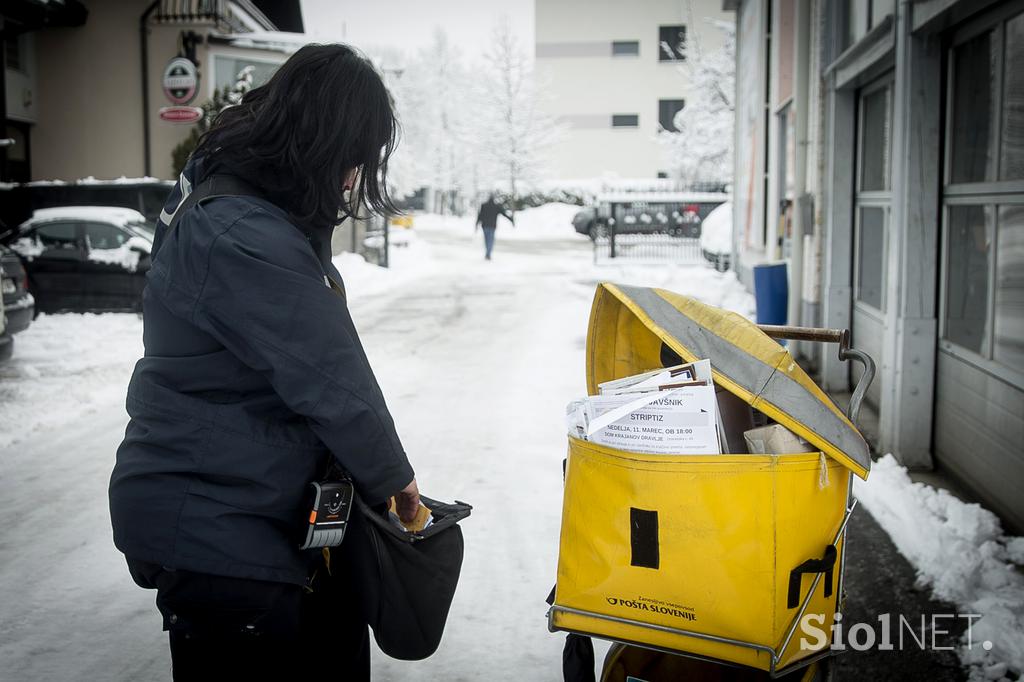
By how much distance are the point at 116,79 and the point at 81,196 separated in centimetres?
823

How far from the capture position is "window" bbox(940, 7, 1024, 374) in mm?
5035

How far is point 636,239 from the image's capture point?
82.3 feet

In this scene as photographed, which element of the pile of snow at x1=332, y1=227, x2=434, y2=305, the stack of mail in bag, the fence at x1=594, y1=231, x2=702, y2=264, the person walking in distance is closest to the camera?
the stack of mail in bag

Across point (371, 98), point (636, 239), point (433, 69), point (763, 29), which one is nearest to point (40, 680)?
point (371, 98)

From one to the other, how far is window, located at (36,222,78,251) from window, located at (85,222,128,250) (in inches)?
7.6

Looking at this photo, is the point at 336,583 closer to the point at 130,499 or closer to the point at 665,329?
the point at 130,499

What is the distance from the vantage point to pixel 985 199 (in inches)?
212

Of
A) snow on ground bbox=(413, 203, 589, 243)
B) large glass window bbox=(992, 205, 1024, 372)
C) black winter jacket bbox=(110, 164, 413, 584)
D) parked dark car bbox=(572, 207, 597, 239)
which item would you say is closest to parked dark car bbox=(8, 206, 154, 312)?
large glass window bbox=(992, 205, 1024, 372)

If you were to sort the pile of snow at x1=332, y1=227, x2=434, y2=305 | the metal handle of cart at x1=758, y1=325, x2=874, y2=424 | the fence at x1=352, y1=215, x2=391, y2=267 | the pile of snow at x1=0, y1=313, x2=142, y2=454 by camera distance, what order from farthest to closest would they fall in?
the fence at x1=352, y1=215, x2=391, y2=267
the pile of snow at x1=332, y1=227, x2=434, y2=305
the pile of snow at x1=0, y1=313, x2=142, y2=454
the metal handle of cart at x1=758, y1=325, x2=874, y2=424

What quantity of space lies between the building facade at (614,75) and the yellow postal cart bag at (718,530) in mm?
50707

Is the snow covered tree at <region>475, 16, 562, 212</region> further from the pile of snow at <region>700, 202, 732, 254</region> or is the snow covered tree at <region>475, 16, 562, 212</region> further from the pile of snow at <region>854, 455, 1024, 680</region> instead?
the pile of snow at <region>854, 455, 1024, 680</region>

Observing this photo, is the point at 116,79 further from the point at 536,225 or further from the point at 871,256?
the point at 536,225

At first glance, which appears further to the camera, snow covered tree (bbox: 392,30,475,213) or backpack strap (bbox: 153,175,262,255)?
snow covered tree (bbox: 392,30,475,213)

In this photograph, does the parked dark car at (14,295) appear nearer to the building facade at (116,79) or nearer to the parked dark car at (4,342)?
the parked dark car at (4,342)
